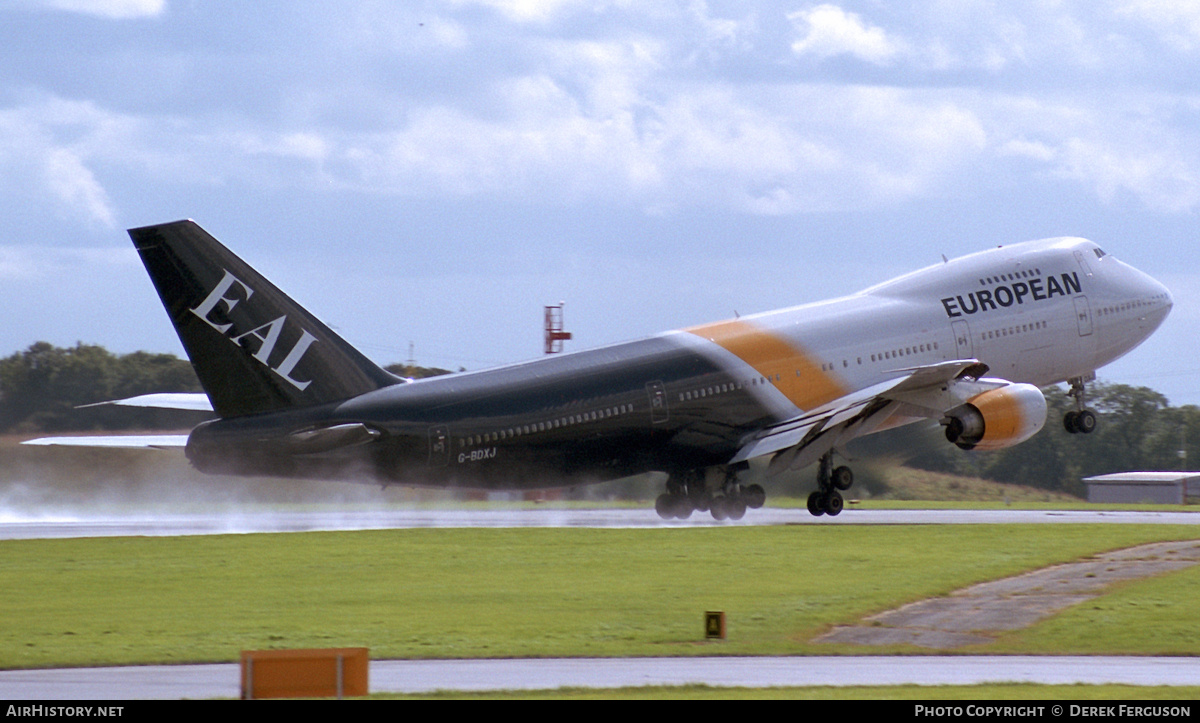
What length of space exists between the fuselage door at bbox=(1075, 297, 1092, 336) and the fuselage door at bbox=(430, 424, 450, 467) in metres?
23.9

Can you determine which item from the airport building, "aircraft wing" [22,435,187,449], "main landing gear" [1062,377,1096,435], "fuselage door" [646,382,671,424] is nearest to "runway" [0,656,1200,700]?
"fuselage door" [646,382,671,424]

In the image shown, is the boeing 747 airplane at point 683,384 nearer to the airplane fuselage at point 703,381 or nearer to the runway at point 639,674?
the airplane fuselage at point 703,381

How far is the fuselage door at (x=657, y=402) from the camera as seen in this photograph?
4500 centimetres

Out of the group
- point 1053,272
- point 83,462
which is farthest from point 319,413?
point 1053,272

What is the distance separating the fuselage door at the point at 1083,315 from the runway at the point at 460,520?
7040 mm

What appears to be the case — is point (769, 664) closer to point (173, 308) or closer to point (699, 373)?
point (173, 308)

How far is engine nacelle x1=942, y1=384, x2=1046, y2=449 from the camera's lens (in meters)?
47.4

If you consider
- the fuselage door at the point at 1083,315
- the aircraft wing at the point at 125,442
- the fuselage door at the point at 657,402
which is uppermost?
the fuselage door at the point at 1083,315

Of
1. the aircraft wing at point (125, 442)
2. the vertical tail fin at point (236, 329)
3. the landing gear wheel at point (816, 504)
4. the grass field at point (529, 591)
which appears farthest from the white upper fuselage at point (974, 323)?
the aircraft wing at point (125, 442)

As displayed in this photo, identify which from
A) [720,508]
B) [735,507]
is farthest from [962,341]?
[720,508]

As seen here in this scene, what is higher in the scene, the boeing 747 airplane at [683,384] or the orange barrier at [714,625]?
the boeing 747 airplane at [683,384]

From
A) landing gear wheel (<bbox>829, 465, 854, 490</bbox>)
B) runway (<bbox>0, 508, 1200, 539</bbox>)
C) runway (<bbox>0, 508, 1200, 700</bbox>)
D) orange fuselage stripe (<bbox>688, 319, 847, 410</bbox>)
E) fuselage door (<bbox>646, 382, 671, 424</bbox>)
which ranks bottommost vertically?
runway (<bbox>0, 508, 1200, 700</bbox>)

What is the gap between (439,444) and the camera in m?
40.0

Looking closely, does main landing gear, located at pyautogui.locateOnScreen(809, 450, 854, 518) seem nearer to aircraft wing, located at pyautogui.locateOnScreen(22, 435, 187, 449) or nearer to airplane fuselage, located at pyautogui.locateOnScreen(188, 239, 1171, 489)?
airplane fuselage, located at pyautogui.locateOnScreen(188, 239, 1171, 489)
